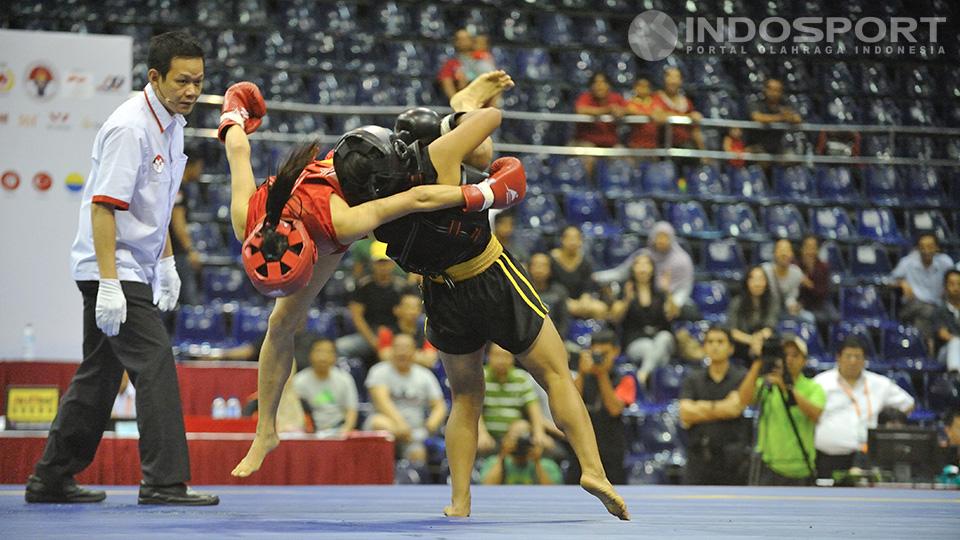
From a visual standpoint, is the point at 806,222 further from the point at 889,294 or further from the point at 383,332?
the point at 383,332

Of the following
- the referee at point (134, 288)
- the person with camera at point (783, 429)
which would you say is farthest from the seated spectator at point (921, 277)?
the referee at point (134, 288)

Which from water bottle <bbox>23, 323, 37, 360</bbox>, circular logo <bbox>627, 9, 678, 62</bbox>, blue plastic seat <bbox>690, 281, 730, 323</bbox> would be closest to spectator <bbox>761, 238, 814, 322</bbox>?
blue plastic seat <bbox>690, 281, 730, 323</bbox>

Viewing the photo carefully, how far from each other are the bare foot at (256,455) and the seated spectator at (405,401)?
137 inches

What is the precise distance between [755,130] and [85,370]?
8.55 m

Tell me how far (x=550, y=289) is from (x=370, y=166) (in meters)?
5.54

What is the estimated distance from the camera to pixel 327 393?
8.36 m

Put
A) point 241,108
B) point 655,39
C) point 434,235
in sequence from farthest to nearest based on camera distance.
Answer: point 655,39, point 241,108, point 434,235

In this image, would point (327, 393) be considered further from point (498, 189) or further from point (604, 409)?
point (498, 189)

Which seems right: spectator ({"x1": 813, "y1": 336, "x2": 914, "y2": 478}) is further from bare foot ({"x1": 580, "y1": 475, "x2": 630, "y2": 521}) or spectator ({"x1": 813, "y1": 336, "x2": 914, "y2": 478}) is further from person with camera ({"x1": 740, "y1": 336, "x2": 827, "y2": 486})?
bare foot ({"x1": 580, "y1": 475, "x2": 630, "y2": 521})

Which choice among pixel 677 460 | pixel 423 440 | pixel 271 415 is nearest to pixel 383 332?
pixel 423 440

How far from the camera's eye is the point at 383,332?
9.32 meters

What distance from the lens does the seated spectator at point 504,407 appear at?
820cm

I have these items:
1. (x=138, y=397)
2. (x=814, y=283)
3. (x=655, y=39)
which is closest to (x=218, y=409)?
(x=138, y=397)

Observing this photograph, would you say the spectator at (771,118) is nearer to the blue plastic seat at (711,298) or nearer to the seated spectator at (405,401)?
the blue plastic seat at (711,298)
